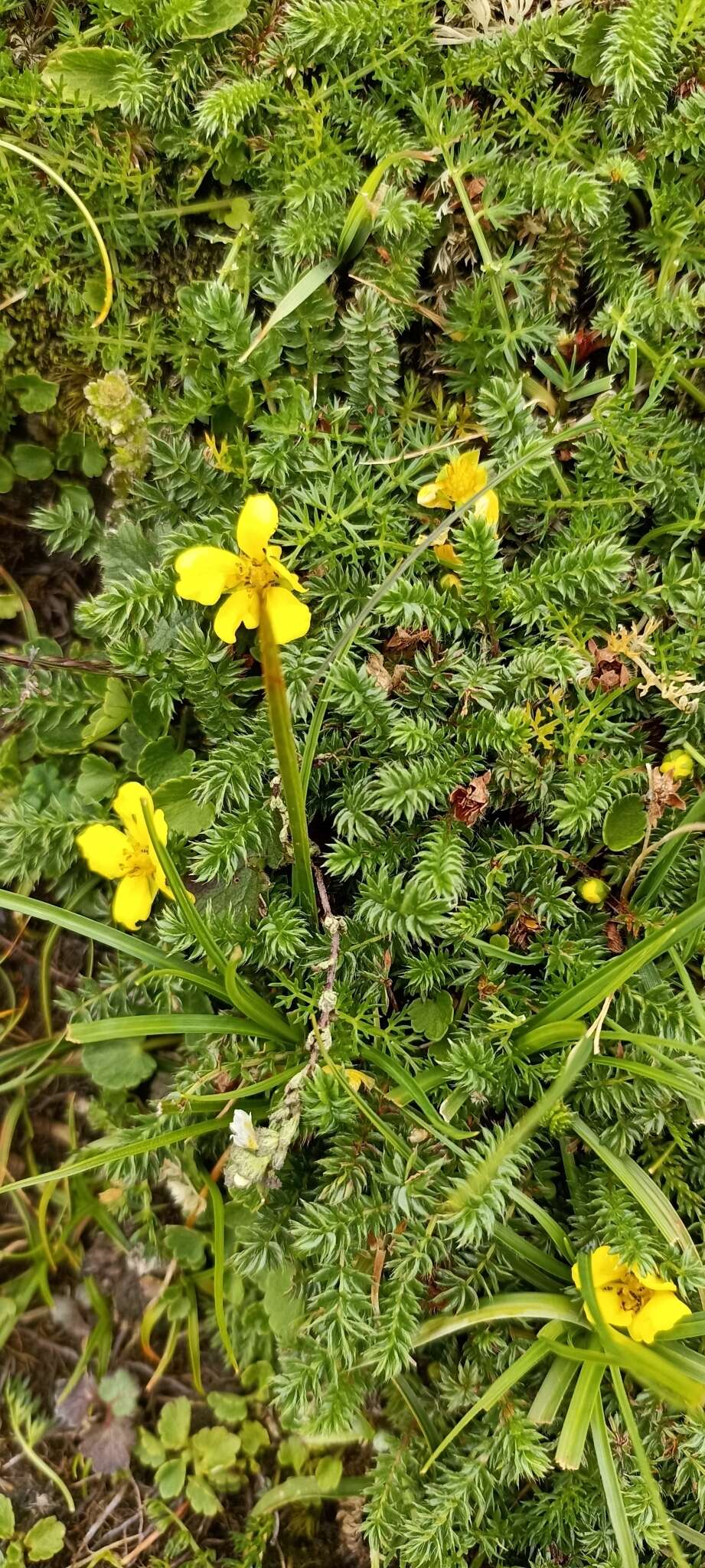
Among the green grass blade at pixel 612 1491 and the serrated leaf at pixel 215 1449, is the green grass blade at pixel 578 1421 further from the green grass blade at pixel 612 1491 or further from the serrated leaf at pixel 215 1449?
the serrated leaf at pixel 215 1449

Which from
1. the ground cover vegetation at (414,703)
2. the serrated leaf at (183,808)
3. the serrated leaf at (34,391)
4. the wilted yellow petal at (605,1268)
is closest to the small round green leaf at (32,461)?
the serrated leaf at (34,391)

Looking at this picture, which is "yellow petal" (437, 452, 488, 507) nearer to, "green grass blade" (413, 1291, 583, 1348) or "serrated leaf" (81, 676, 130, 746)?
"serrated leaf" (81, 676, 130, 746)

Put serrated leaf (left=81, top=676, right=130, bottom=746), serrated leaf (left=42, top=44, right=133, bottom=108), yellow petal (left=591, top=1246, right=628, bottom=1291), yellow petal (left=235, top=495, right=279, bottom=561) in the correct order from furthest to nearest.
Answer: serrated leaf (left=81, top=676, right=130, bottom=746), serrated leaf (left=42, top=44, right=133, bottom=108), yellow petal (left=591, top=1246, right=628, bottom=1291), yellow petal (left=235, top=495, right=279, bottom=561)

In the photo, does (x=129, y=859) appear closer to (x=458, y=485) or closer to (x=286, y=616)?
(x=286, y=616)

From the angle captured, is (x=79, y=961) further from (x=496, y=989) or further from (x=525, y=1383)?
(x=525, y=1383)

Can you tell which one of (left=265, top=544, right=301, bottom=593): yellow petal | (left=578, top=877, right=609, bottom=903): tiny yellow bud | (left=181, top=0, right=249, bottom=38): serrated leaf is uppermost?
(left=181, top=0, right=249, bottom=38): serrated leaf

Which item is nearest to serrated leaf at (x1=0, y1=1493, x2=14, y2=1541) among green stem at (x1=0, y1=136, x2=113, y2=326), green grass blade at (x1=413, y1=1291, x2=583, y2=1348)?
green grass blade at (x1=413, y1=1291, x2=583, y2=1348)
